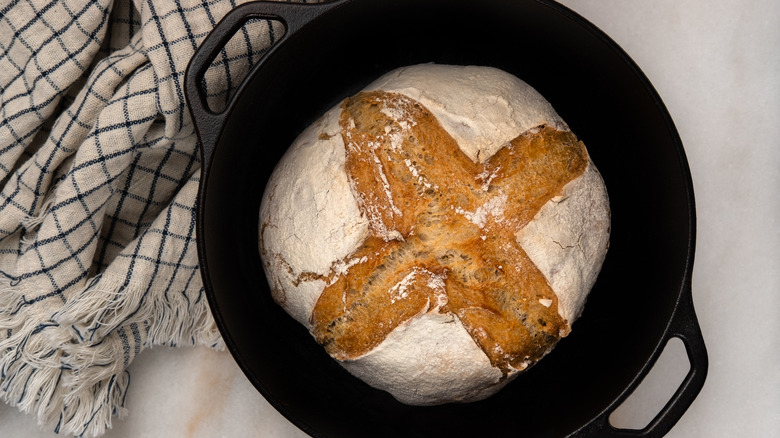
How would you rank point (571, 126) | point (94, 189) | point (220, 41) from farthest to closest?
point (571, 126)
point (94, 189)
point (220, 41)

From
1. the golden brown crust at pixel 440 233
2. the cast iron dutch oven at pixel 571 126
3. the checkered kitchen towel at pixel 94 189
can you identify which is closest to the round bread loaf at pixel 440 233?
the golden brown crust at pixel 440 233

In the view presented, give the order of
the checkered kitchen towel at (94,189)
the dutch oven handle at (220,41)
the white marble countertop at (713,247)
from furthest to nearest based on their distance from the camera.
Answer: the white marble countertop at (713,247)
the checkered kitchen towel at (94,189)
the dutch oven handle at (220,41)

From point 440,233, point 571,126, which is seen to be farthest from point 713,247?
point 440,233

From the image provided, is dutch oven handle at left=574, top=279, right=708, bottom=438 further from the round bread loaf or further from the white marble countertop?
the white marble countertop

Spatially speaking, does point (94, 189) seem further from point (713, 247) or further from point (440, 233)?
point (713, 247)

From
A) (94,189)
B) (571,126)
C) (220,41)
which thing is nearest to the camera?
(220,41)

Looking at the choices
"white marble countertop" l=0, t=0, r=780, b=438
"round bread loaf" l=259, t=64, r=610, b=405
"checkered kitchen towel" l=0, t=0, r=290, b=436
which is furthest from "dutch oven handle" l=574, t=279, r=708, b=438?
"checkered kitchen towel" l=0, t=0, r=290, b=436

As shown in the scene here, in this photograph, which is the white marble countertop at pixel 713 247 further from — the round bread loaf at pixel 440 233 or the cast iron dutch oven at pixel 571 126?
the round bread loaf at pixel 440 233

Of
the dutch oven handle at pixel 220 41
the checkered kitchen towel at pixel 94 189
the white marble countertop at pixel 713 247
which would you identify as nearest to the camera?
the dutch oven handle at pixel 220 41
